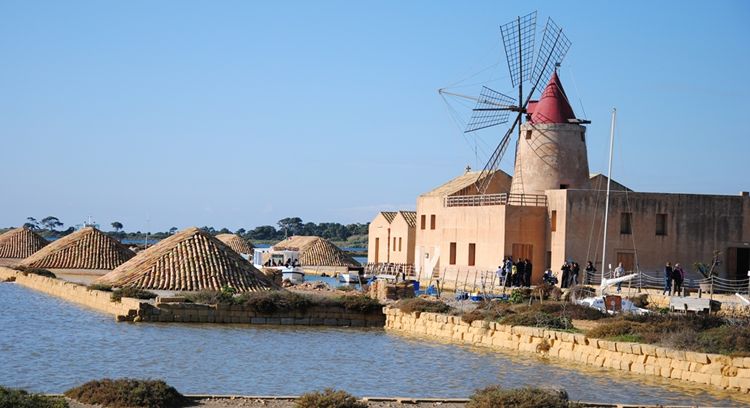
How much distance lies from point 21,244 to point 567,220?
2414 cm

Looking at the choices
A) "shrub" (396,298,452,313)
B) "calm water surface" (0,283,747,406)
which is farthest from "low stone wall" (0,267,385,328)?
"shrub" (396,298,452,313)

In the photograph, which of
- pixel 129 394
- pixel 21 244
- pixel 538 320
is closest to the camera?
pixel 129 394

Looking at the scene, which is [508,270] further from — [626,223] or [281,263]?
[281,263]

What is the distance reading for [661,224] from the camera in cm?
A: 2725

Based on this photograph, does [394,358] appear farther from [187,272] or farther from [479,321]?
[187,272]

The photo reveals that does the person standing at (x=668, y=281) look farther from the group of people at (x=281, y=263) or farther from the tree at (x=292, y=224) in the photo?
the tree at (x=292, y=224)

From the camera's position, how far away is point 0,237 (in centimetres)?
4331

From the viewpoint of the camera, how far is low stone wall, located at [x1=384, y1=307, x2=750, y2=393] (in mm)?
12047

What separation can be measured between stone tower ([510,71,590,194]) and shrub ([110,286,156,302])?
12.9m

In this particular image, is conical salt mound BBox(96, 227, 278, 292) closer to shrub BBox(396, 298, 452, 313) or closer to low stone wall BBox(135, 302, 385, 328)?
low stone wall BBox(135, 302, 385, 328)

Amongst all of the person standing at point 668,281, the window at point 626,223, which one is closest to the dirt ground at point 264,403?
the person standing at point 668,281

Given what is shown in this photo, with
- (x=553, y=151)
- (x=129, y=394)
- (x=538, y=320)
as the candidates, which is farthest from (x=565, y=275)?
(x=129, y=394)

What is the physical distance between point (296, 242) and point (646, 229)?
27.5 m

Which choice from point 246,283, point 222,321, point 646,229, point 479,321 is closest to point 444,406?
point 479,321
